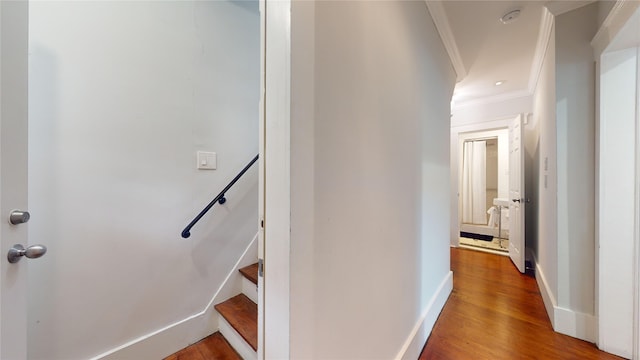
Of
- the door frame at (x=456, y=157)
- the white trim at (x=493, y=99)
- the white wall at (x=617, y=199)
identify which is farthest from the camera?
the door frame at (x=456, y=157)

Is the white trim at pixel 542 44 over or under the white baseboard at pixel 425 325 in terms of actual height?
over

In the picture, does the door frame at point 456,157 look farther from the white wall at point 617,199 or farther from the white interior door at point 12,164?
the white interior door at point 12,164

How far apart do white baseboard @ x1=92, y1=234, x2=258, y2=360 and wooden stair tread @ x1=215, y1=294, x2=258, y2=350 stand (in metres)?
0.07

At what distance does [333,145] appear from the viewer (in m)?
0.79

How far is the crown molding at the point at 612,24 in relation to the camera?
1.31 m

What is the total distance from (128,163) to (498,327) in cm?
289

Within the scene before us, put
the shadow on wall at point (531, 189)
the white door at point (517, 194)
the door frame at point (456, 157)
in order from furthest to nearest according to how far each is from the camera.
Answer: the door frame at point (456, 157), the shadow on wall at point (531, 189), the white door at point (517, 194)

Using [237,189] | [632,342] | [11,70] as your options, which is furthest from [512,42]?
[11,70]

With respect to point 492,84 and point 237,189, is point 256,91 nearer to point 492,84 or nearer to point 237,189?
point 237,189

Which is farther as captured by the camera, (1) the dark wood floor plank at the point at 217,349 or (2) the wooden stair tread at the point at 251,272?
(2) the wooden stair tread at the point at 251,272

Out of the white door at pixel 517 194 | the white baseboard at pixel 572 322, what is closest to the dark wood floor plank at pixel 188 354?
the white baseboard at pixel 572 322

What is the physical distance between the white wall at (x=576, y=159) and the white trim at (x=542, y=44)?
0.41ft

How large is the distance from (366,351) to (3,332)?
1.21 meters

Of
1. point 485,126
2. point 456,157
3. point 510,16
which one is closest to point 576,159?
point 510,16
